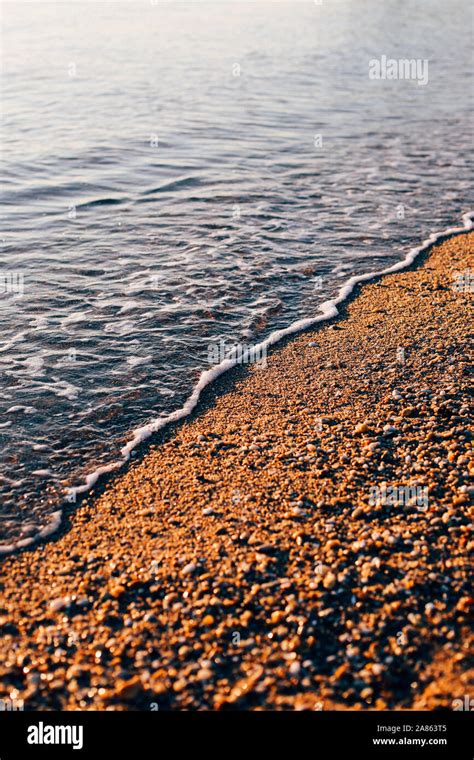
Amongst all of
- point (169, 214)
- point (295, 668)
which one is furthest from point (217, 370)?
point (169, 214)

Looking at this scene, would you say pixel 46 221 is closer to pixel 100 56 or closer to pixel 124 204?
pixel 124 204

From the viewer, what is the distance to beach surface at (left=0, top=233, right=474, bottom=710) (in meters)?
4.19

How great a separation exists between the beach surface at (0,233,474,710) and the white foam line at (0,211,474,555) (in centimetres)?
14

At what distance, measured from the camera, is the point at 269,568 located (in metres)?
4.87

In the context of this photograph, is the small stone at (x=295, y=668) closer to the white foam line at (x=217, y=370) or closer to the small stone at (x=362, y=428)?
the white foam line at (x=217, y=370)

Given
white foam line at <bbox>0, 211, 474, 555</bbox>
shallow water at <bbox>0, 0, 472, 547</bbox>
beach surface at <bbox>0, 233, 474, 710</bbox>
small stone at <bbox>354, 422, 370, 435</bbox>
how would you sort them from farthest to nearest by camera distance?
shallow water at <bbox>0, 0, 472, 547</bbox>, small stone at <bbox>354, 422, 370, 435</bbox>, white foam line at <bbox>0, 211, 474, 555</bbox>, beach surface at <bbox>0, 233, 474, 710</bbox>

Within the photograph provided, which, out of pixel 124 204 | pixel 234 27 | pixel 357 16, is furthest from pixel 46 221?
pixel 357 16

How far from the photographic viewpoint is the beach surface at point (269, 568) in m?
4.19

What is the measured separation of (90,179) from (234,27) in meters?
34.5

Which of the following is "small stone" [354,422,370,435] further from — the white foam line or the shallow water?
the shallow water

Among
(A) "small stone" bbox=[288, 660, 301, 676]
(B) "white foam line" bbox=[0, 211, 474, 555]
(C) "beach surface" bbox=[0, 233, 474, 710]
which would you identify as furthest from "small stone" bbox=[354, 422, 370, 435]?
(A) "small stone" bbox=[288, 660, 301, 676]

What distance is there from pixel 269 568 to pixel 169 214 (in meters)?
9.74

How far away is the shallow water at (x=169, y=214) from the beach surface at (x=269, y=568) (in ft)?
2.61

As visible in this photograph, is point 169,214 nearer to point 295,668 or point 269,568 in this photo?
point 269,568
